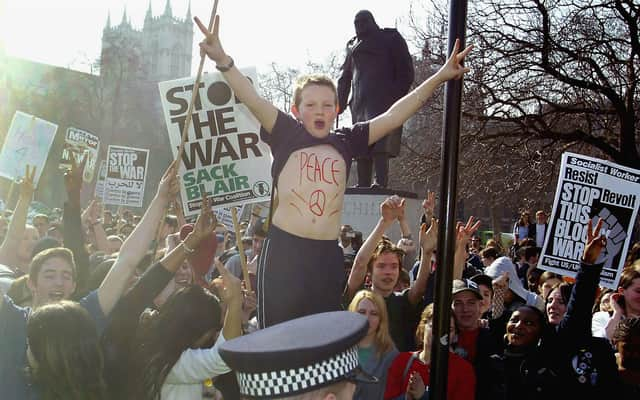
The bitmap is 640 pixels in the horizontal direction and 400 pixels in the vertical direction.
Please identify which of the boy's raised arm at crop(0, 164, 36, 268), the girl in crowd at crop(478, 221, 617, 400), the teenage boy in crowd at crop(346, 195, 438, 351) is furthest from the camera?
the teenage boy in crowd at crop(346, 195, 438, 351)

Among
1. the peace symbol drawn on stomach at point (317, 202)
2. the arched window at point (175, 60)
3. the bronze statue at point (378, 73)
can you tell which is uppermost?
the arched window at point (175, 60)

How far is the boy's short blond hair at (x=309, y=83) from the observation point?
294cm

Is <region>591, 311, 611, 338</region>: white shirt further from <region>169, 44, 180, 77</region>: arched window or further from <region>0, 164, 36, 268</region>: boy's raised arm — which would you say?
<region>169, 44, 180, 77</region>: arched window

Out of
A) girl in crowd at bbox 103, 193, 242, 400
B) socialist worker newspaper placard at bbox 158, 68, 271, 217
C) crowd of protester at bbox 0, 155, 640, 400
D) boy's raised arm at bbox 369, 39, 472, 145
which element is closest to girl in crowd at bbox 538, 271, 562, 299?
crowd of protester at bbox 0, 155, 640, 400

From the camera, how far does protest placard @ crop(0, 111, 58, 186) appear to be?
6766 mm

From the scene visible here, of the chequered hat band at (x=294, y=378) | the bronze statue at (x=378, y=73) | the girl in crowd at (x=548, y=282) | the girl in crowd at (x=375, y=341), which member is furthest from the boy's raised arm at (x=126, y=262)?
the bronze statue at (x=378, y=73)

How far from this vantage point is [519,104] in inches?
718

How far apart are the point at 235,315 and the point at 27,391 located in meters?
0.91

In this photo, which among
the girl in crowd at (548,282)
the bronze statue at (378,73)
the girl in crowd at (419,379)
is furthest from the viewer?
the bronze statue at (378,73)

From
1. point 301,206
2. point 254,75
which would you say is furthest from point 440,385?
point 254,75

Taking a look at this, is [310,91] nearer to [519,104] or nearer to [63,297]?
[63,297]

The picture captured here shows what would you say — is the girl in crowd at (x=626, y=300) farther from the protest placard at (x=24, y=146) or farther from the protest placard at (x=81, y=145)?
the protest placard at (x=81, y=145)

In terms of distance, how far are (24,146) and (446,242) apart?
5.72 m

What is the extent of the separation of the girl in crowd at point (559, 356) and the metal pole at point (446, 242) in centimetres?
146
